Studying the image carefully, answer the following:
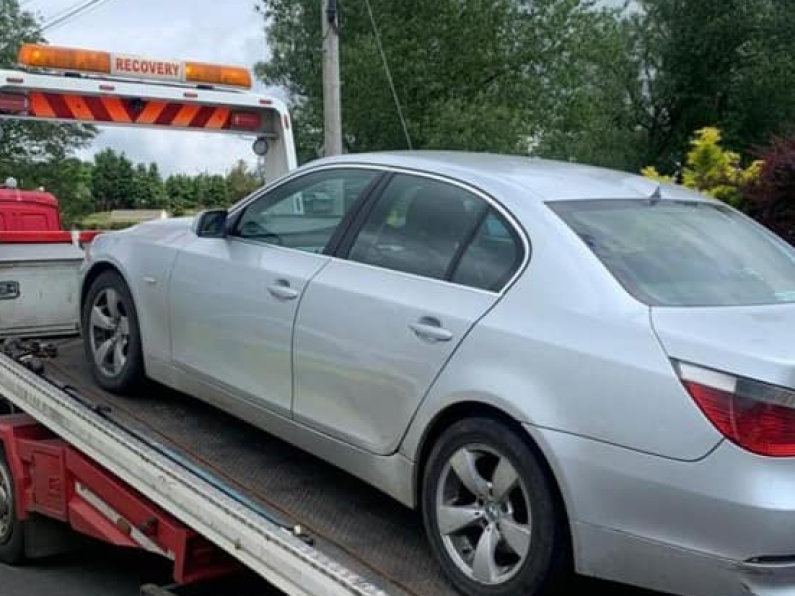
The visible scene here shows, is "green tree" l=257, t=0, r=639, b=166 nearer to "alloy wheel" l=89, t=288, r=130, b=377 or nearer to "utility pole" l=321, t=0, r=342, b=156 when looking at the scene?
"utility pole" l=321, t=0, r=342, b=156

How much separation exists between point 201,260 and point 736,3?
79.3ft

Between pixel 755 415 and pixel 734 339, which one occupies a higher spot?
pixel 734 339

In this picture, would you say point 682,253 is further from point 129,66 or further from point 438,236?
point 129,66

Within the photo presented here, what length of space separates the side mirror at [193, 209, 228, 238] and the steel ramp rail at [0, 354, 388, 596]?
997mm

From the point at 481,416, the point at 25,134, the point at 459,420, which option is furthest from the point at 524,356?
the point at 25,134

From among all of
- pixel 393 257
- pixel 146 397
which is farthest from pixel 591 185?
pixel 146 397

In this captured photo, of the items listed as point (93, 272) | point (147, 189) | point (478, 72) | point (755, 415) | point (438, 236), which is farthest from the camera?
point (147, 189)

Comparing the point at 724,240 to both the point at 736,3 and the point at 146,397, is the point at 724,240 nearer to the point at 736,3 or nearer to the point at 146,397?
the point at 146,397

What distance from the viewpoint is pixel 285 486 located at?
4.16m

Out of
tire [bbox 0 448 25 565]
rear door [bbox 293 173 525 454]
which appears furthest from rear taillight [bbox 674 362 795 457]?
tire [bbox 0 448 25 565]

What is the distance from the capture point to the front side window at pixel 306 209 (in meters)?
4.25

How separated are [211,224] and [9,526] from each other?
2.14 metres

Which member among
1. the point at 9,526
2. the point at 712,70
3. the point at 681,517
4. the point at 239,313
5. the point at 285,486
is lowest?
the point at 9,526

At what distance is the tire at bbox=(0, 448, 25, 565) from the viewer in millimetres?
5469
